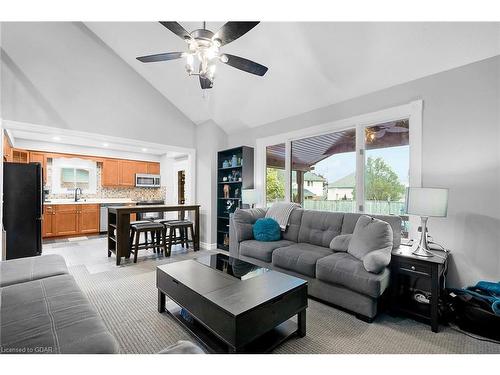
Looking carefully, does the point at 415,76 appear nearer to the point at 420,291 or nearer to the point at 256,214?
the point at 420,291

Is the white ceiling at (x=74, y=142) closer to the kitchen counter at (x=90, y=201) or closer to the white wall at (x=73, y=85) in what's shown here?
the white wall at (x=73, y=85)

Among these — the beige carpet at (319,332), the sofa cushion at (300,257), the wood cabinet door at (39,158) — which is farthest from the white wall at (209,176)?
the wood cabinet door at (39,158)

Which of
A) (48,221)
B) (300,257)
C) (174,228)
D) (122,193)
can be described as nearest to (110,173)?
(122,193)

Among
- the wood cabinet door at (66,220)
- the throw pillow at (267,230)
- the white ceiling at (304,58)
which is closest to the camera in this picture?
the white ceiling at (304,58)

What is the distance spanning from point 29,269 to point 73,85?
315 centimetres

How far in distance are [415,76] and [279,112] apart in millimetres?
1969

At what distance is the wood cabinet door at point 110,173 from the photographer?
256 inches

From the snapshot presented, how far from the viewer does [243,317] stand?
1.40m

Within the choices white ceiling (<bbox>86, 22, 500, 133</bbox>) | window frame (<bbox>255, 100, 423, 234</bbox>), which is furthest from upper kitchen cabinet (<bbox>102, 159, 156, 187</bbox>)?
window frame (<bbox>255, 100, 423, 234</bbox>)

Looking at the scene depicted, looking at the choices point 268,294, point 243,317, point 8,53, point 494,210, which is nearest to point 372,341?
point 268,294

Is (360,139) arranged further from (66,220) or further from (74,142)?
(66,220)

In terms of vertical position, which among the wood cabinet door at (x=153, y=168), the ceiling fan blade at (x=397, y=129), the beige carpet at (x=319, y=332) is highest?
the ceiling fan blade at (x=397, y=129)

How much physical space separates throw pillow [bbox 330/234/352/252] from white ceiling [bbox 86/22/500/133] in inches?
77.5

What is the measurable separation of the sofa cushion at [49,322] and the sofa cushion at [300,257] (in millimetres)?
1907
